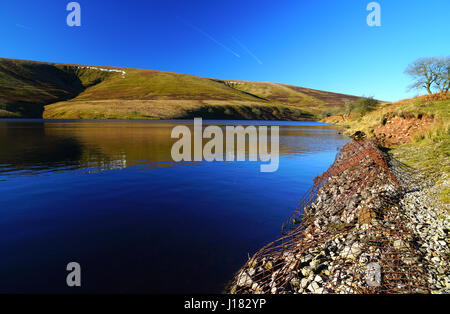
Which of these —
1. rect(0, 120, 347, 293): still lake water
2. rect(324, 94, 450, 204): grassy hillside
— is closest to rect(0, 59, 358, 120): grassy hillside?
rect(324, 94, 450, 204): grassy hillside

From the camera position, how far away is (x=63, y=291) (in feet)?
16.4

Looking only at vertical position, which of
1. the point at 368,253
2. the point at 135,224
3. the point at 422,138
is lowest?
the point at 135,224

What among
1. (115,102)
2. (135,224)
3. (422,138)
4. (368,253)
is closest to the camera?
(368,253)

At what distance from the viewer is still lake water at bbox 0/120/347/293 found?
18.0 ft

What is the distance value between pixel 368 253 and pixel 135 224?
7.68m

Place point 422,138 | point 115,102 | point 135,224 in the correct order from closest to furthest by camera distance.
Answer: point 135,224, point 422,138, point 115,102

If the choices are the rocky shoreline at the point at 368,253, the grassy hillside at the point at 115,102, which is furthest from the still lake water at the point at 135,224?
the grassy hillside at the point at 115,102

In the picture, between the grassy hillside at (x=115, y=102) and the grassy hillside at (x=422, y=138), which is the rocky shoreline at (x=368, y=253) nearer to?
the grassy hillside at (x=422, y=138)

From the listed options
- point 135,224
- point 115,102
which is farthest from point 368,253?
point 115,102

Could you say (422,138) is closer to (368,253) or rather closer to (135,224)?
(368,253)

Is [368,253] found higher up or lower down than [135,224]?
higher up

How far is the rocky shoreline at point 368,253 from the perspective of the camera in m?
4.33

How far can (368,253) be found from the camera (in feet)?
17.3
